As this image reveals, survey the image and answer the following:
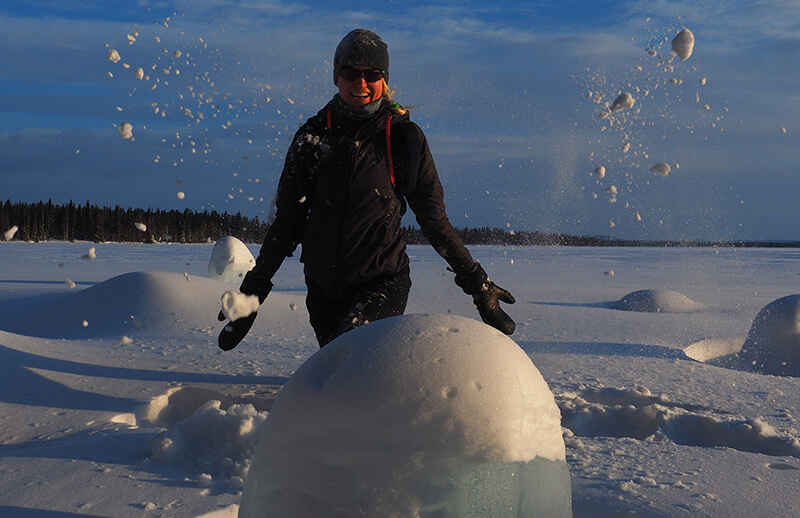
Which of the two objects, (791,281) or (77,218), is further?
(77,218)

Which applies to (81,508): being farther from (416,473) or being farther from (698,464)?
(698,464)

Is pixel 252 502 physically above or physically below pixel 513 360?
below

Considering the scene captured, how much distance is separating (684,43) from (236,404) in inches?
122

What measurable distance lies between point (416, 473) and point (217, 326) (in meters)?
5.34

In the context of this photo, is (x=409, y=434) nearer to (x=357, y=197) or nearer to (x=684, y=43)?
(x=357, y=197)

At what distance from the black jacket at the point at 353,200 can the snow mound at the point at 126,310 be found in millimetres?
4065

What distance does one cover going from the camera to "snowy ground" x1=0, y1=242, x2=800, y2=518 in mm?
2541

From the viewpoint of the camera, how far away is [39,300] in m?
8.14

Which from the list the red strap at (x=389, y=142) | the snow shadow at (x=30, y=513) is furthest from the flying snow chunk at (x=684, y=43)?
the snow shadow at (x=30, y=513)

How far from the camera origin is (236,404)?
3.61 metres

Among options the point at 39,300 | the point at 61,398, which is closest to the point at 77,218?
the point at 39,300

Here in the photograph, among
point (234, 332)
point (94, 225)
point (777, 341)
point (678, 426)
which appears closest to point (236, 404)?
point (234, 332)

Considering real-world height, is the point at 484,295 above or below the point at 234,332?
above

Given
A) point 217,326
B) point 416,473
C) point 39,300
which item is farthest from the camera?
point 39,300
